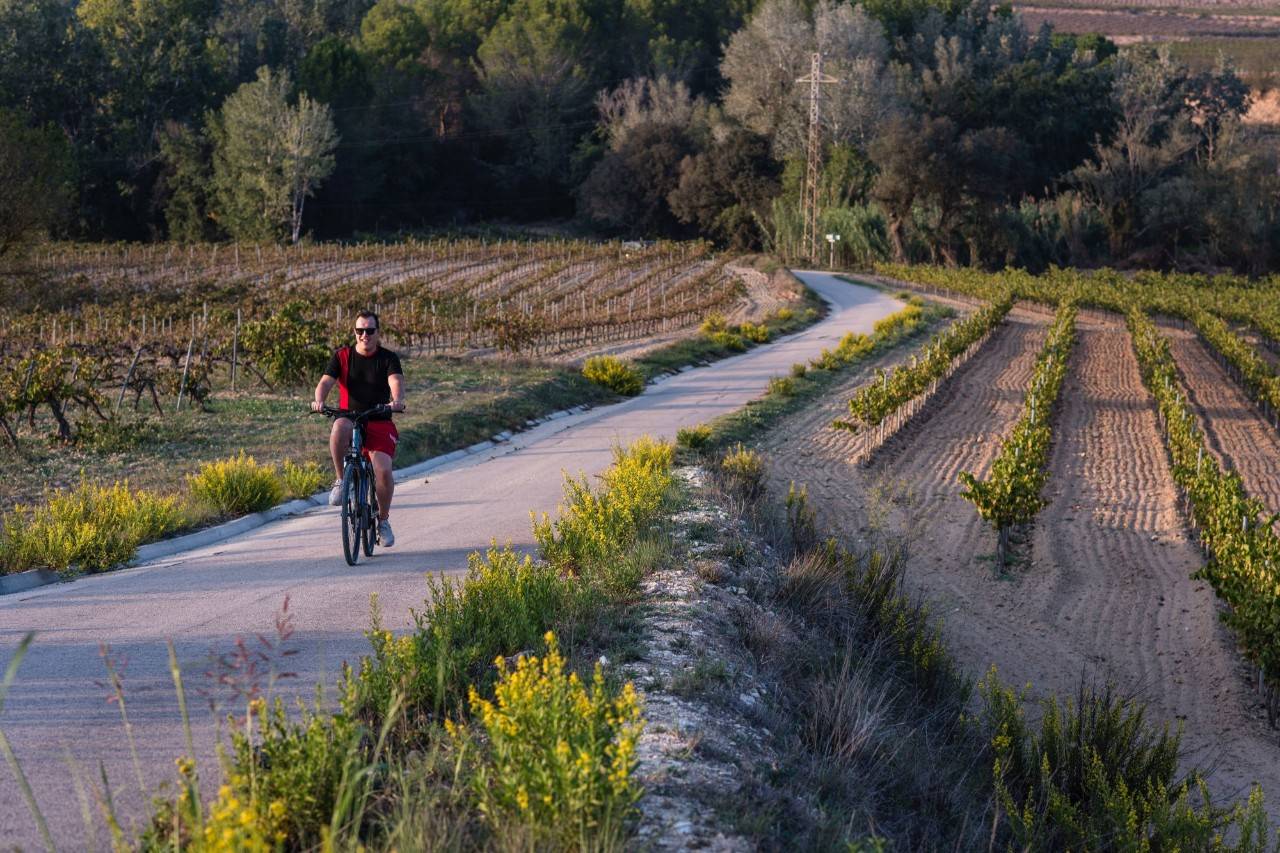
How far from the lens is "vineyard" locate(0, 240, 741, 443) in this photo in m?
19.0

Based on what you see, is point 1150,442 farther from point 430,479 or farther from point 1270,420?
point 430,479

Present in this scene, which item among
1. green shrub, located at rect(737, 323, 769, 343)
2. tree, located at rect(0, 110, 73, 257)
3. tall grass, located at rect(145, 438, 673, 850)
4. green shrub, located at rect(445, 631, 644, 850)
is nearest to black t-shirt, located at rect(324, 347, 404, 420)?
tall grass, located at rect(145, 438, 673, 850)

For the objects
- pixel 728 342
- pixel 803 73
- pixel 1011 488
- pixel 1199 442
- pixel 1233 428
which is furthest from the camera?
pixel 803 73

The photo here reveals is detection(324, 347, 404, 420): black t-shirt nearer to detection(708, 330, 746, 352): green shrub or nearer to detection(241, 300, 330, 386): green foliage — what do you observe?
detection(241, 300, 330, 386): green foliage

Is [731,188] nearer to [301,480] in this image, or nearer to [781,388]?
[781,388]

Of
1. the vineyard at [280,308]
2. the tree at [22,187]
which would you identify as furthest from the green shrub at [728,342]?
the tree at [22,187]

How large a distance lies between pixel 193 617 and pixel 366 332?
252 cm

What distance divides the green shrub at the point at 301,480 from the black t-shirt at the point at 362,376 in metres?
3.59

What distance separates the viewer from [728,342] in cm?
3300

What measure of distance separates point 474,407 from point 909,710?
11621 millimetres

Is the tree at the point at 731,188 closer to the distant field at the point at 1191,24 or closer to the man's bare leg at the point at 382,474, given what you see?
the man's bare leg at the point at 382,474

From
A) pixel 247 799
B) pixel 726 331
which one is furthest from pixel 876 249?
pixel 247 799

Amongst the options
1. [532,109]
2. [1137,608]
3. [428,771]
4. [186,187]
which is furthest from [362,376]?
[532,109]

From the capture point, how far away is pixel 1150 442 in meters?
21.5
